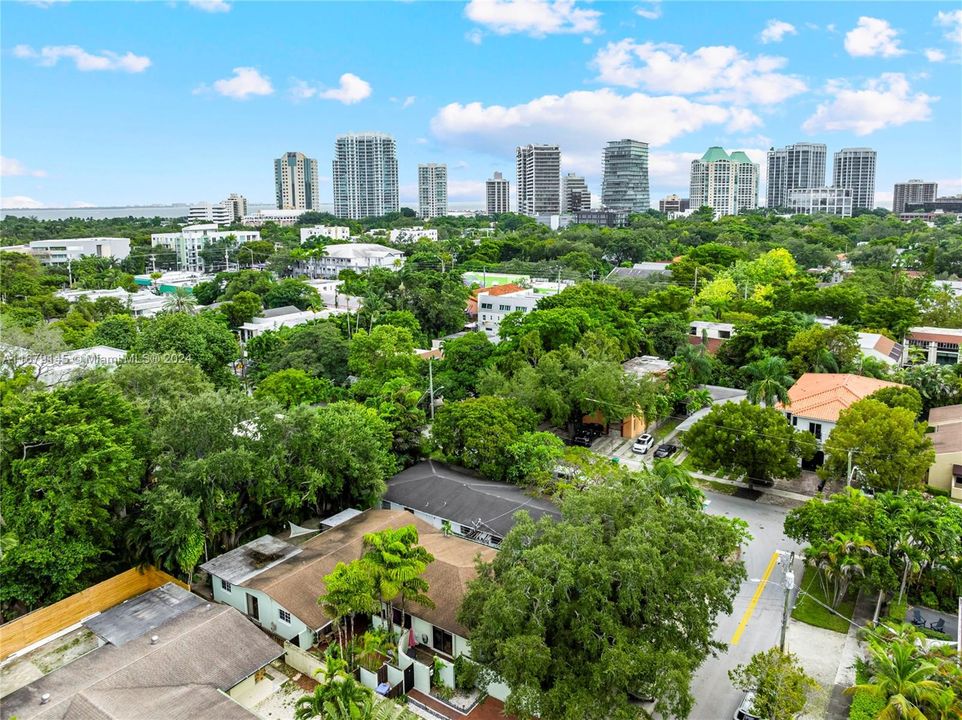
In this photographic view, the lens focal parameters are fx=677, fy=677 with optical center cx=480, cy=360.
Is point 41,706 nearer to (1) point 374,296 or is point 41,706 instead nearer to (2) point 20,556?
(2) point 20,556

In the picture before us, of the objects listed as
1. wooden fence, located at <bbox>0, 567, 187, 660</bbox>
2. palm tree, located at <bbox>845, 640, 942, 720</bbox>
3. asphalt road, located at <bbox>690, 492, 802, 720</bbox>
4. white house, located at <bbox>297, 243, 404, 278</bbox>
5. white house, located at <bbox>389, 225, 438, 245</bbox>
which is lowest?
asphalt road, located at <bbox>690, 492, 802, 720</bbox>

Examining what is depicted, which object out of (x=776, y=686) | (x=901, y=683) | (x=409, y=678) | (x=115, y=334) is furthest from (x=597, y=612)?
(x=115, y=334)

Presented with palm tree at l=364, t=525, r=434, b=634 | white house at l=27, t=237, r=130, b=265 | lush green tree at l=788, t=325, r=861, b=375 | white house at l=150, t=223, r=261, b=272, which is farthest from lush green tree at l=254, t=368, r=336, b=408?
white house at l=150, t=223, r=261, b=272

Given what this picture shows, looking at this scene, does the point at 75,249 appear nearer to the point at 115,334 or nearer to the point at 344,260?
the point at 344,260

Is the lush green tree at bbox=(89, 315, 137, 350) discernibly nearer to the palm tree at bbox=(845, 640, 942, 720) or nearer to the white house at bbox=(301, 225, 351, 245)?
the palm tree at bbox=(845, 640, 942, 720)

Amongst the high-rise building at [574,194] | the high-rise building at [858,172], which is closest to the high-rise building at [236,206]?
the high-rise building at [574,194]
